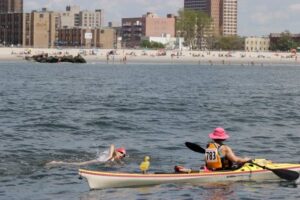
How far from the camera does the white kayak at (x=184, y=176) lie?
2075 centimetres

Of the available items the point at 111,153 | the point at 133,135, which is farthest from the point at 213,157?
the point at 133,135

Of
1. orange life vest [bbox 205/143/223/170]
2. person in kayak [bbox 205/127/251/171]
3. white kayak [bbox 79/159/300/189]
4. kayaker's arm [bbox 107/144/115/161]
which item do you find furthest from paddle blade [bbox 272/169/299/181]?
kayaker's arm [bbox 107/144/115/161]

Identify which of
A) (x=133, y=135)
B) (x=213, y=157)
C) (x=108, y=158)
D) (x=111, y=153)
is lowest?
(x=133, y=135)

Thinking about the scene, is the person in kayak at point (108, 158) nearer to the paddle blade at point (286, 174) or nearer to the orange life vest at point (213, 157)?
the orange life vest at point (213, 157)

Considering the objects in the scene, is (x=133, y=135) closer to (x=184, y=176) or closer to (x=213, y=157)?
(x=184, y=176)

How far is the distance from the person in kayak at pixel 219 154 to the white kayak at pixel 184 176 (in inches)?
9.2

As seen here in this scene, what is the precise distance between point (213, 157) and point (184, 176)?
3.33 feet

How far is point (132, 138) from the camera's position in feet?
113

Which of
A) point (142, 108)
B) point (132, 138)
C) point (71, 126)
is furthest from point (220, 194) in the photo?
point (142, 108)

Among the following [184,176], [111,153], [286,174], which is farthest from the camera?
[111,153]

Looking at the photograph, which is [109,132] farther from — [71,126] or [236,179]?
[236,179]

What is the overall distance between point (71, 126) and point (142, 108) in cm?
1343

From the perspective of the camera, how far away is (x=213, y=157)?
21.3 metres

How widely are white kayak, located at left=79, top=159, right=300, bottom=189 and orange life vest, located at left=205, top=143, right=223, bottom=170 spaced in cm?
21
